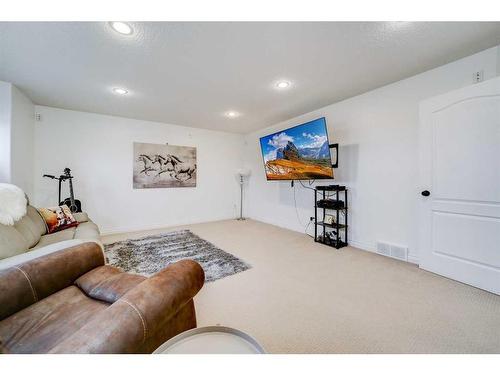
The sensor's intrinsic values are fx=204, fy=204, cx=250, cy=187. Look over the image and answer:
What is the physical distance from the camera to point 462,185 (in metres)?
2.05

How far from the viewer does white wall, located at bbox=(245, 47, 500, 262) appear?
230 centimetres

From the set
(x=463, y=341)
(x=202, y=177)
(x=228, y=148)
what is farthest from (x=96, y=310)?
(x=228, y=148)

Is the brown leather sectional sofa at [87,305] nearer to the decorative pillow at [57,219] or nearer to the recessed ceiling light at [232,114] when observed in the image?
the decorative pillow at [57,219]

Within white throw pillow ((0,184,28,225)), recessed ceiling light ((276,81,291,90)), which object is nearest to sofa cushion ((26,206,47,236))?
white throw pillow ((0,184,28,225))

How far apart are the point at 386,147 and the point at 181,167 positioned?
12.8ft

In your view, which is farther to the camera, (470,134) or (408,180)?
(408,180)

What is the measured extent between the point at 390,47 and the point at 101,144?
4567 mm

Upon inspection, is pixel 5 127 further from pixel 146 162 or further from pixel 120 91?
pixel 146 162

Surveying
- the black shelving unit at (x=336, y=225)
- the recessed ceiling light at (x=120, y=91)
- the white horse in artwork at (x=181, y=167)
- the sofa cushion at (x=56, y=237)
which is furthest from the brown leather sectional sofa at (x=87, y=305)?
the white horse in artwork at (x=181, y=167)

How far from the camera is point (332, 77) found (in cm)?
249

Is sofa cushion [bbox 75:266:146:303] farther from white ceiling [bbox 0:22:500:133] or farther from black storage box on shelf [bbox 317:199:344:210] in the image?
black storage box on shelf [bbox 317:199:344:210]

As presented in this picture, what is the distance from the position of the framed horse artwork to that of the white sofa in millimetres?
1493

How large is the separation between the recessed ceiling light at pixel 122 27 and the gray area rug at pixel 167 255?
2302mm
